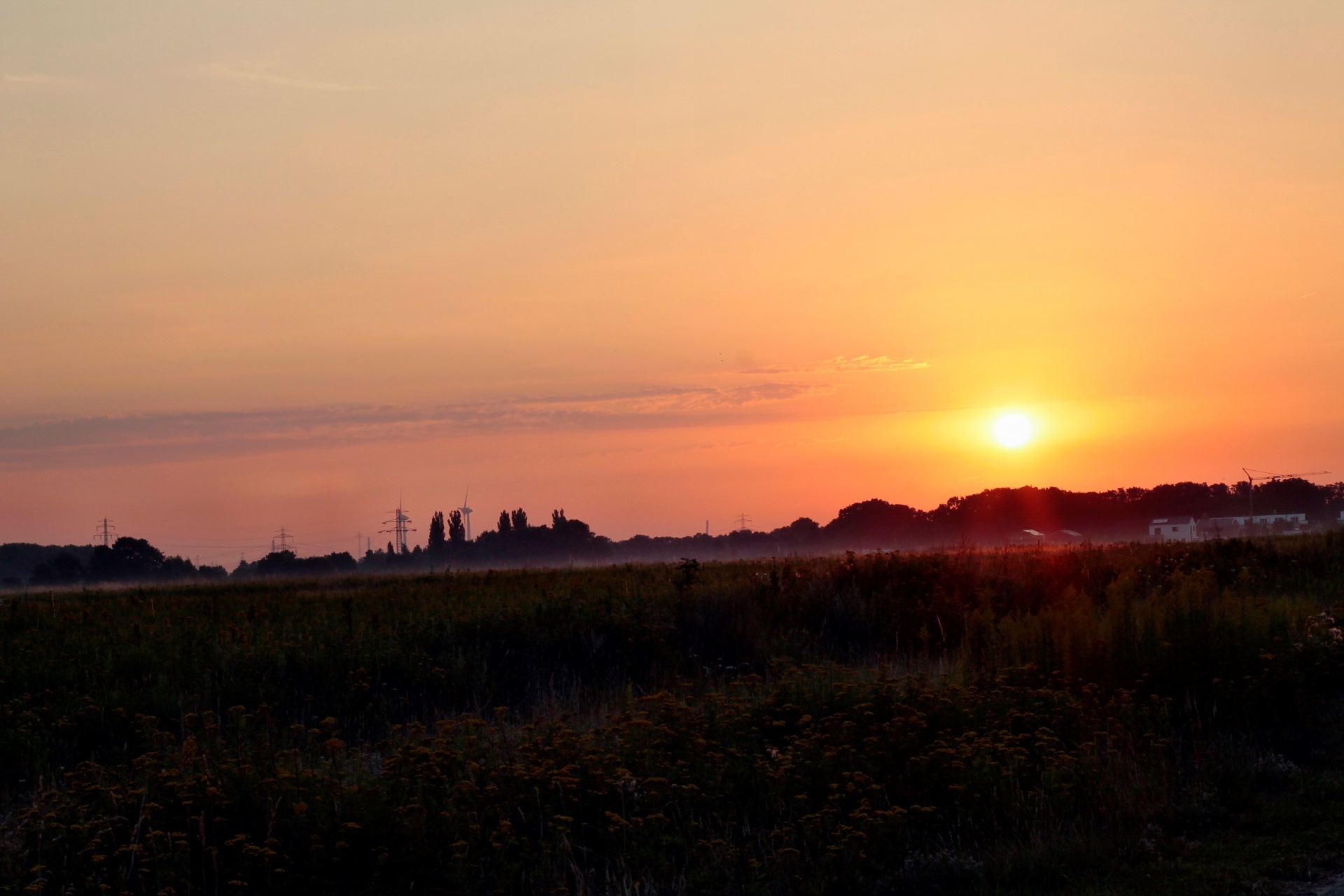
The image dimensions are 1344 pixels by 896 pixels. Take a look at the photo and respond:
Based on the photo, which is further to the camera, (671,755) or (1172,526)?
(1172,526)

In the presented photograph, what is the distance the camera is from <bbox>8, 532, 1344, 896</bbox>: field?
307 inches

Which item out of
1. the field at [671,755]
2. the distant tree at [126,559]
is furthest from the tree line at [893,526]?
the field at [671,755]

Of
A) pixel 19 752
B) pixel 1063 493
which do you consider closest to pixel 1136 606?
pixel 19 752

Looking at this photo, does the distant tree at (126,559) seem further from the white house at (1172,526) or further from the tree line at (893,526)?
the white house at (1172,526)

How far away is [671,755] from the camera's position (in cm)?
940

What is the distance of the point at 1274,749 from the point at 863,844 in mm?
6295

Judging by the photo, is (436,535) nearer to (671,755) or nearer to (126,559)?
(126,559)

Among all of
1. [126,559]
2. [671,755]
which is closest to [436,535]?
[126,559]

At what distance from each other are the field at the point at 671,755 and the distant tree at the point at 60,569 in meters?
102

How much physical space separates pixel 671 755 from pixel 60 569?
409 feet

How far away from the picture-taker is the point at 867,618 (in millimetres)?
20969

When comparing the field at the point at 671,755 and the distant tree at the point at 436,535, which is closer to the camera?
the field at the point at 671,755

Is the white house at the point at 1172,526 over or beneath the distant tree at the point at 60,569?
beneath

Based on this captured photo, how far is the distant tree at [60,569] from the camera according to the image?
109 m
